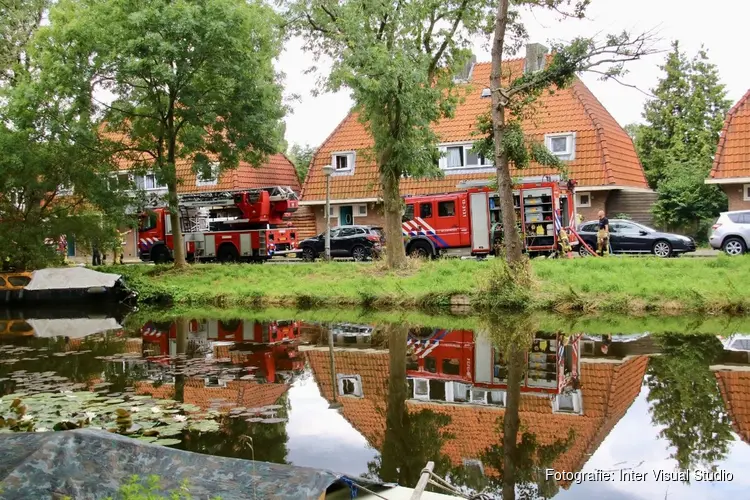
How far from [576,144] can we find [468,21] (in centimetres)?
1324

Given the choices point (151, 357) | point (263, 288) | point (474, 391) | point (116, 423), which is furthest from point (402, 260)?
point (116, 423)

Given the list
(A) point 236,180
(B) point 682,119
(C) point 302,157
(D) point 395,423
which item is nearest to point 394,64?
(D) point 395,423

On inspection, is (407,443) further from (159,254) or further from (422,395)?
(159,254)

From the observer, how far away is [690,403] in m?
8.46

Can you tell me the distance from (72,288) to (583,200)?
20519 millimetres

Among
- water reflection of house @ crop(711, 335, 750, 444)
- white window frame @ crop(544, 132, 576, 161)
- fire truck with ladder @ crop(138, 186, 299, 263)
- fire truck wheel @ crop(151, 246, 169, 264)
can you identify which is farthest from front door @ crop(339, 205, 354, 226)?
water reflection of house @ crop(711, 335, 750, 444)

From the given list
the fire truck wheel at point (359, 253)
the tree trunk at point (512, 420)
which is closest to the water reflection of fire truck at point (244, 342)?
the tree trunk at point (512, 420)

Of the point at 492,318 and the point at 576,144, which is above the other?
the point at 576,144

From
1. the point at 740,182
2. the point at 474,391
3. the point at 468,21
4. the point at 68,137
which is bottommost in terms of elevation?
the point at 474,391

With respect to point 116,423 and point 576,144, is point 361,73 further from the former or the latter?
point 576,144

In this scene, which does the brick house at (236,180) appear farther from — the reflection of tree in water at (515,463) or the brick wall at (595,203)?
the reflection of tree in water at (515,463)

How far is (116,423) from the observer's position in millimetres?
7949

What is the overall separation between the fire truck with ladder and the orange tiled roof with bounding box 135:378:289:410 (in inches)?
793

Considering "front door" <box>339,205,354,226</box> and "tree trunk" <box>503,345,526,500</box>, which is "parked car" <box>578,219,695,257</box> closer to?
"front door" <box>339,205,354,226</box>
